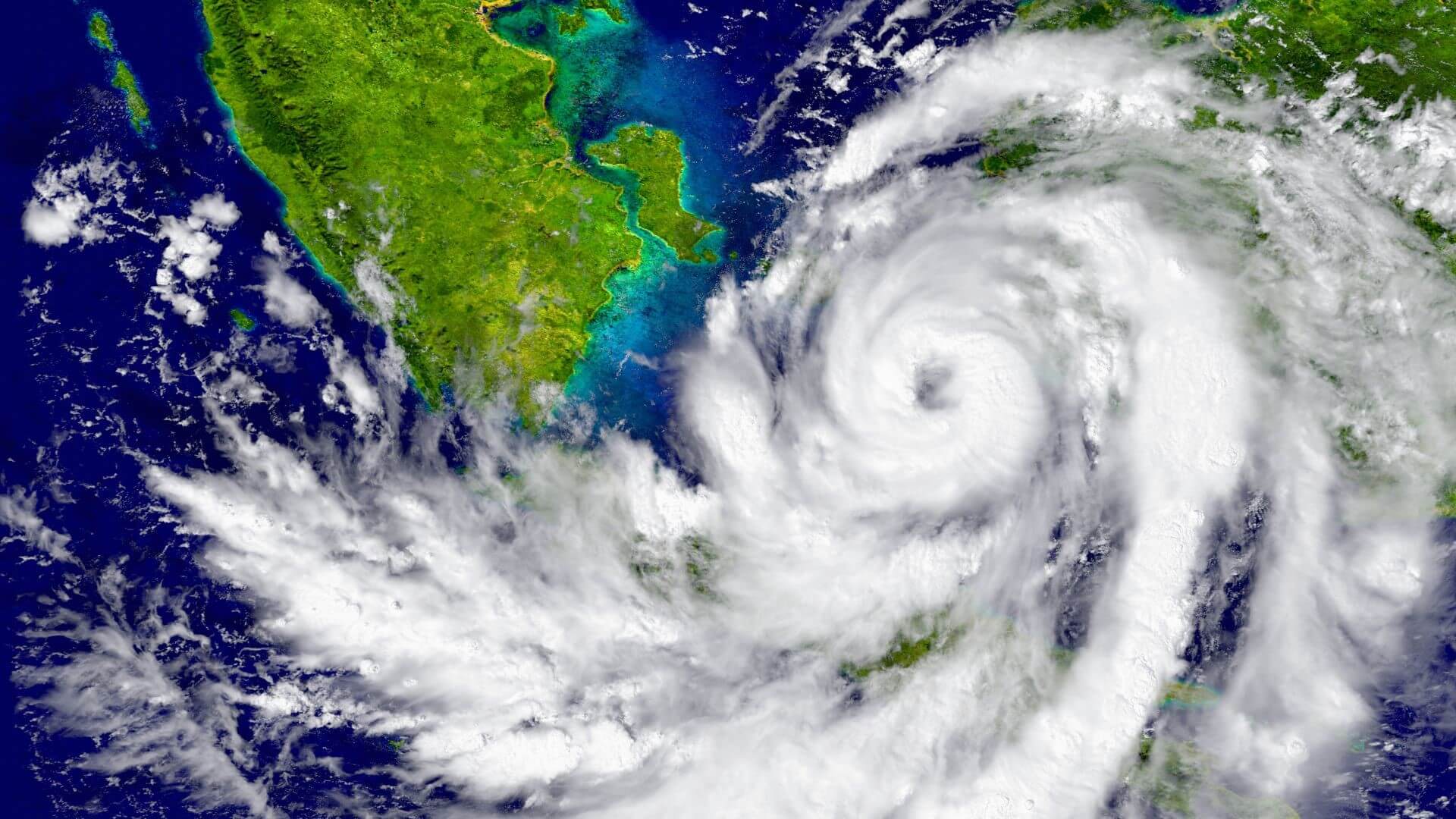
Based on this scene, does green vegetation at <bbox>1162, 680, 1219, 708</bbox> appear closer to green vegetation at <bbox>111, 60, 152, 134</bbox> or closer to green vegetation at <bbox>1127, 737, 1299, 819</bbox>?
green vegetation at <bbox>1127, 737, 1299, 819</bbox>

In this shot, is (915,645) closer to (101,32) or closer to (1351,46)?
(1351,46)

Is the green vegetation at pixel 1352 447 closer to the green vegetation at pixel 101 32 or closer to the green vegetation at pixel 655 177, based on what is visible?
the green vegetation at pixel 655 177

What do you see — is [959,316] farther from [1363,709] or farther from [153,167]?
[153,167]

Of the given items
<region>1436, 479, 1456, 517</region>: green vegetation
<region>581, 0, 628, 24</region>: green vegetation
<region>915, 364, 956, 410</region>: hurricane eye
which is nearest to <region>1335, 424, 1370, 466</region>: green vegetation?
<region>1436, 479, 1456, 517</region>: green vegetation

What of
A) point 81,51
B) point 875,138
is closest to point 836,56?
point 875,138

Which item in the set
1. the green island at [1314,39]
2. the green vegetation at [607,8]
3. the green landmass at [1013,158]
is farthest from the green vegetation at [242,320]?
the green island at [1314,39]

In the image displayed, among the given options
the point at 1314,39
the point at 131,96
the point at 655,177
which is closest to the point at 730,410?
the point at 655,177

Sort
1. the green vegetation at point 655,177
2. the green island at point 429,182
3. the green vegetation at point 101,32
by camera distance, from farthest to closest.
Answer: the green vegetation at point 655,177 → the green island at point 429,182 → the green vegetation at point 101,32
